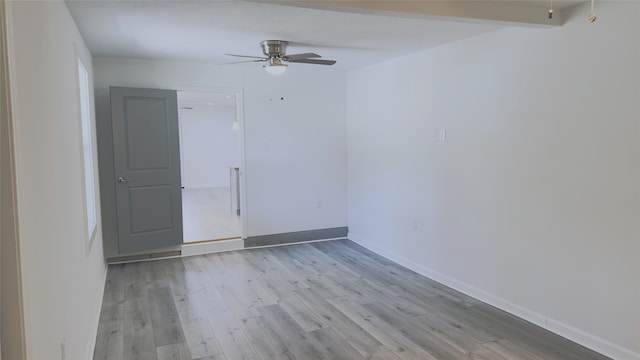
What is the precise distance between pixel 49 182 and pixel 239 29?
83.0 inches

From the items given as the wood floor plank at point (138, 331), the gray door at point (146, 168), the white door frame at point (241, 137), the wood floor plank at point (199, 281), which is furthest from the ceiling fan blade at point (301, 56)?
the wood floor plank at point (138, 331)

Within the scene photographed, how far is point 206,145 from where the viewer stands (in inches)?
461

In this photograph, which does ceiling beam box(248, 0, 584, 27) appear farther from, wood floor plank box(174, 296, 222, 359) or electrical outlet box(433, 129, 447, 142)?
wood floor plank box(174, 296, 222, 359)

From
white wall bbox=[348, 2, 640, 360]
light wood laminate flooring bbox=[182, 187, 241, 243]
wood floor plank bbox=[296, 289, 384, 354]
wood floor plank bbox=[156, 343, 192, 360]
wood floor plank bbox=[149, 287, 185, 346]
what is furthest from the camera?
light wood laminate flooring bbox=[182, 187, 241, 243]

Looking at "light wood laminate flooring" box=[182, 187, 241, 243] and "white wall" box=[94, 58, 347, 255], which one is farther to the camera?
"light wood laminate flooring" box=[182, 187, 241, 243]

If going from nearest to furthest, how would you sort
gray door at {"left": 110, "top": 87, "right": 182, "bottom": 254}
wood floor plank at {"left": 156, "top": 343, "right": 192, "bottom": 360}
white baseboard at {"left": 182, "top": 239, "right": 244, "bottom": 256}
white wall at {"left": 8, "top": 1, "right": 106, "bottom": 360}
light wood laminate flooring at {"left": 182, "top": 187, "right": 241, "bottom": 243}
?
white wall at {"left": 8, "top": 1, "right": 106, "bottom": 360}, wood floor plank at {"left": 156, "top": 343, "right": 192, "bottom": 360}, gray door at {"left": 110, "top": 87, "right": 182, "bottom": 254}, white baseboard at {"left": 182, "top": 239, "right": 244, "bottom": 256}, light wood laminate flooring at {"left": 182, "top": 187, "right": 241, "bottom": 243}

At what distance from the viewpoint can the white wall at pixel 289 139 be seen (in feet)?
17.9

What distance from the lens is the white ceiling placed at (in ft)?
9.68

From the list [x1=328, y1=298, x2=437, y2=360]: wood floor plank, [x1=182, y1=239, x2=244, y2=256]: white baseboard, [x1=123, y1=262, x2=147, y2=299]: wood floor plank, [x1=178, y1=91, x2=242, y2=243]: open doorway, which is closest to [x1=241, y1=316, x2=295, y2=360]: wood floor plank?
[x1=328, y1=298, x2=437, y2=360]: wood floor plank

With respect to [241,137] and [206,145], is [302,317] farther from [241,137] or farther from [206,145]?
[206,145]

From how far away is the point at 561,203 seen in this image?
10.4 ft

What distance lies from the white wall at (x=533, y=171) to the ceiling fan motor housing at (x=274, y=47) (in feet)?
4.76

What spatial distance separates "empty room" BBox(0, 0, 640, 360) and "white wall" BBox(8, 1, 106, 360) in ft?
0.06

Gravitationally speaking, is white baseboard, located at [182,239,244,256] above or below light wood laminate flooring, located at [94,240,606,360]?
above
